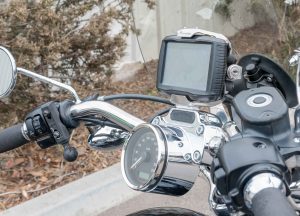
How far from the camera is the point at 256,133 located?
1231 mm

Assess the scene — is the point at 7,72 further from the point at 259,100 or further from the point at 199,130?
the point at 259,100

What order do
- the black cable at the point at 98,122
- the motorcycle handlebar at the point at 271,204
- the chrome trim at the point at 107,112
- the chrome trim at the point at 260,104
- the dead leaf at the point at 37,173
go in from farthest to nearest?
the dead leaf at the point at 37,173 → the black cable at the point at 98,122 → the chrome trim at the point at 107,112 → the chrome trim at the point at 260,104 → the motorcycle handlebar at the point at 271,204

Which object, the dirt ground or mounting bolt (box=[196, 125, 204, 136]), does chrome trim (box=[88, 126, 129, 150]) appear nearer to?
mounting bolt (box=[196, 125, 204, 136])

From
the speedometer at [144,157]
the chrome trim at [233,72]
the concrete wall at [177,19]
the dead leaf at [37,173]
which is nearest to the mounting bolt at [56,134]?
the speedometer at [144,157]

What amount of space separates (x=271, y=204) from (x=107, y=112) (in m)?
0.65

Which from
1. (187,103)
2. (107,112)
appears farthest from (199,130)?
(107,112)

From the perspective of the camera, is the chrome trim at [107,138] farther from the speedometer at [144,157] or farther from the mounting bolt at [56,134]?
the speedometer at [144,157]

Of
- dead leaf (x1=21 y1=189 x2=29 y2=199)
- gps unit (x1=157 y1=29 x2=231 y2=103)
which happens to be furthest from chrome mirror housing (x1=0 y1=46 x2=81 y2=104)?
dead leaf (x1=21 y1=189 x2=29 y2=199)

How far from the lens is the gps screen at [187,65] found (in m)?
1.40

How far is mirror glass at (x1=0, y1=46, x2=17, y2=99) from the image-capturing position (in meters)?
1.71

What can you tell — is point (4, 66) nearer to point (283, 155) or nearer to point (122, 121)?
point (122, 121)

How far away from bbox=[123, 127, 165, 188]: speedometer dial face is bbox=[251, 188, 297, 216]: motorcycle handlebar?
27cm

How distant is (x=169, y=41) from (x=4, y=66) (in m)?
0.58

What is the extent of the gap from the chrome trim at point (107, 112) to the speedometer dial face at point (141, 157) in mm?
92
